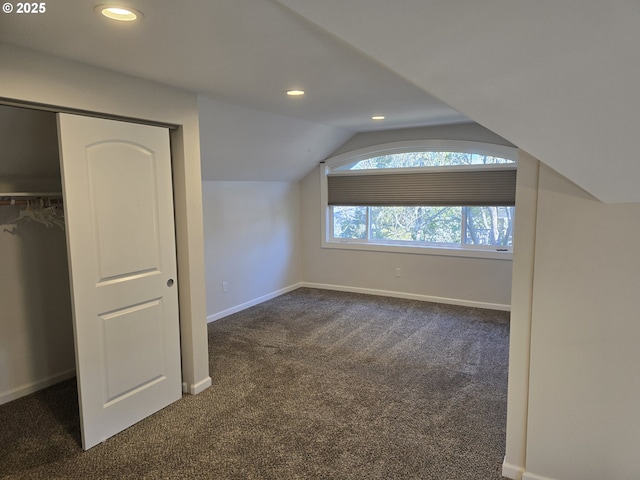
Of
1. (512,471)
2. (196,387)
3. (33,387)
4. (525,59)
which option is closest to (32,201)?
(33,387)

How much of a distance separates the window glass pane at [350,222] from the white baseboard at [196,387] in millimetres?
3307

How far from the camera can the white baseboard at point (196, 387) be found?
2941 millimetres

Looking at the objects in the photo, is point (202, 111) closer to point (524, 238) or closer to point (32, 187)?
point (32, 187)

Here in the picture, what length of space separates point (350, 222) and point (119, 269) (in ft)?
12.4

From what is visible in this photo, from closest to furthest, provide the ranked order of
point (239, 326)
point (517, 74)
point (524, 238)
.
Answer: point (517, 74) < point (524, 238) < point (239, 326)

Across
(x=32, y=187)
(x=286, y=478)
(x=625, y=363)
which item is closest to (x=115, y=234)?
(x=32, y=187)

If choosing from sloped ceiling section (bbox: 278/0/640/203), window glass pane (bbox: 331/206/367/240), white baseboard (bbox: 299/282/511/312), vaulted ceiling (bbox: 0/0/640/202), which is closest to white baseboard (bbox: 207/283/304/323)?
white baseboard (bbox: 299/282/511/312)

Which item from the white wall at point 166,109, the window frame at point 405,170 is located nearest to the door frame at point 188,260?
the white wall at point 166,109

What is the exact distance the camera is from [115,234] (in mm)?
2410

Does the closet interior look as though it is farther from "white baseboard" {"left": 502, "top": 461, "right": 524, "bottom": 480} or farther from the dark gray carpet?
"white baseboard" {"left": 502, "top": 461, "right": 524, "bottom": 480}

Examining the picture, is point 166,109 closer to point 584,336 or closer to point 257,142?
point 257,142

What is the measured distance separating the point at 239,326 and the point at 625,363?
135 inches

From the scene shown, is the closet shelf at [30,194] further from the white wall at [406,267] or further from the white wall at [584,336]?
the white wall at [406,267]

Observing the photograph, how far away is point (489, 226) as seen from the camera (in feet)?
16.0
